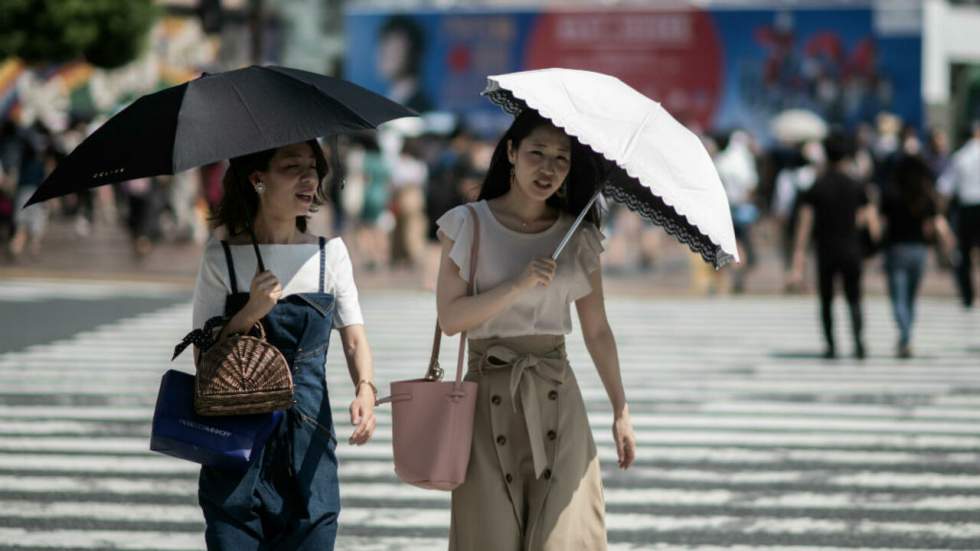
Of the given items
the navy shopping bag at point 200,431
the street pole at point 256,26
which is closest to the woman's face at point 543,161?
the navy shopping bag at point 200,431

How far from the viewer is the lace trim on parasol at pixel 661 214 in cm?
480

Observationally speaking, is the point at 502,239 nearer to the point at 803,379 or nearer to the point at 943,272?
the point at 803,379

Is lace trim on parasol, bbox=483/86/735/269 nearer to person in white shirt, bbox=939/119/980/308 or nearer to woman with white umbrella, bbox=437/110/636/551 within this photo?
woman with white umbrella, bbox=437/110/636/551

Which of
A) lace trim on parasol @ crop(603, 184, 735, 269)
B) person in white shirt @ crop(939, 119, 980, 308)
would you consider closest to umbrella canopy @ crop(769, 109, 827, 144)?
person in white shirt @ crop(939, 119, 980, 308)

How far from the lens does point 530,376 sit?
4809 mm

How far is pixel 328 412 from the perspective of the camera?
4824 millimetres

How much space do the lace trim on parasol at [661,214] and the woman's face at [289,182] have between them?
54 cm

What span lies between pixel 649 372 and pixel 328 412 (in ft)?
29.1

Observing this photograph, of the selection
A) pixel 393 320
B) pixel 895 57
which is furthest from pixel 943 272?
pixel 895 57

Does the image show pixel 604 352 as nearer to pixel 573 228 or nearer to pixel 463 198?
pixel 573 228

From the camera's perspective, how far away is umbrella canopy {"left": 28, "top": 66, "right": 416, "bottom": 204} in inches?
178

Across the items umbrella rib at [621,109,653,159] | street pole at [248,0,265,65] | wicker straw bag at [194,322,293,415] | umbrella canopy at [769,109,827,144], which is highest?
street pole at [248,0,265,65]

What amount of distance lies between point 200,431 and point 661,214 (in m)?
1.45

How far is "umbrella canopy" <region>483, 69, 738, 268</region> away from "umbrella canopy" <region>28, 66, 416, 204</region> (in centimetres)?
46
